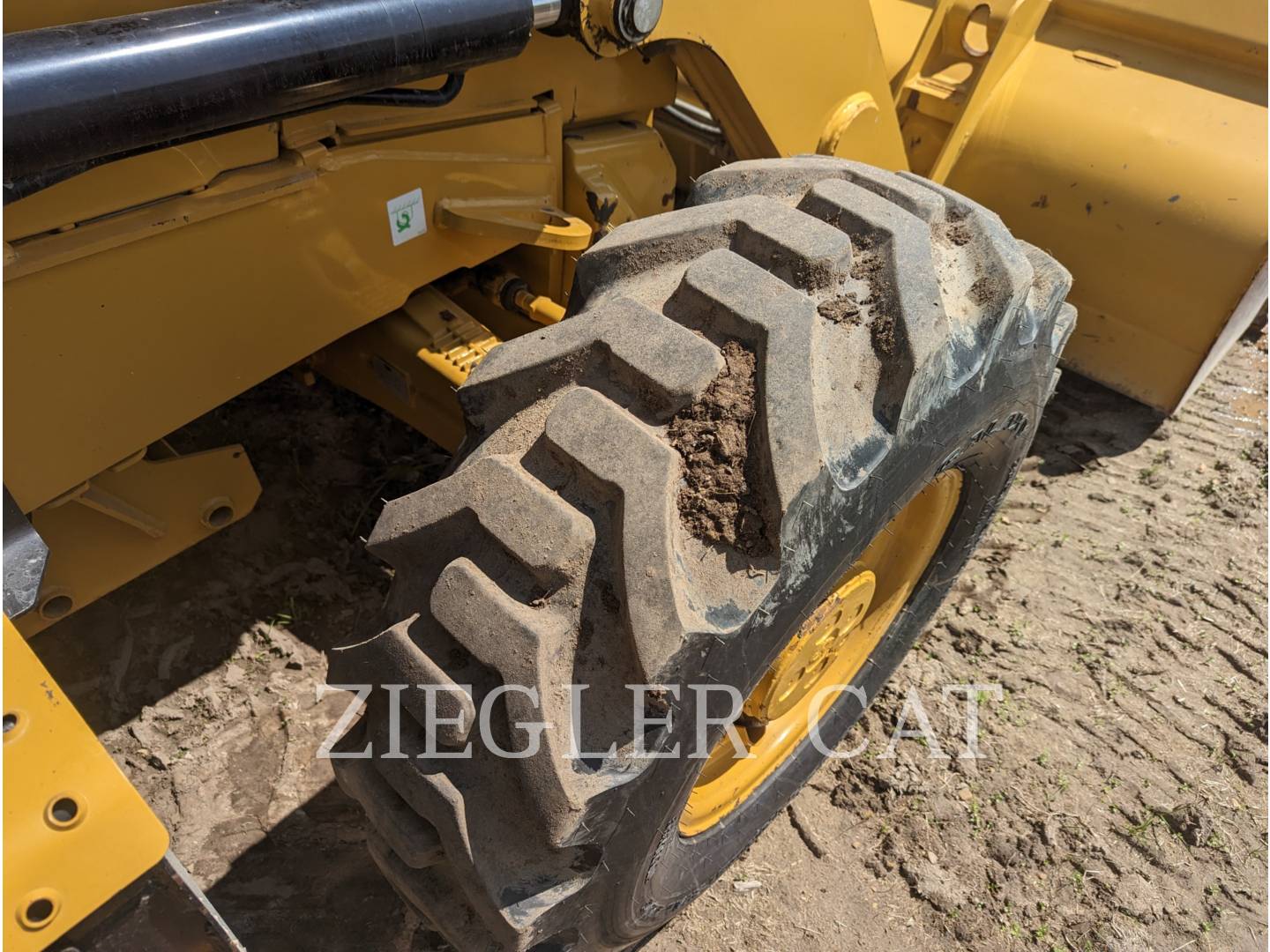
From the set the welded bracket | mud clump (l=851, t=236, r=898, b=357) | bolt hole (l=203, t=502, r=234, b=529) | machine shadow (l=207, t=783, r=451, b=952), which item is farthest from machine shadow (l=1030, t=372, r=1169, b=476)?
bolt hole (l=203, t=502, r=234, b=529)

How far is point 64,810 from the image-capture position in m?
0.82

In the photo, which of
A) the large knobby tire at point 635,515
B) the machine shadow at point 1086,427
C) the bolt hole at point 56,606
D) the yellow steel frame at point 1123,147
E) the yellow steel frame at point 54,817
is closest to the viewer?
the yellow steel frame at point 54,817

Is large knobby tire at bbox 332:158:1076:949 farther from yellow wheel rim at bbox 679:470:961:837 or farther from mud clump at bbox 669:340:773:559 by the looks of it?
yellow wheel rim at bbox 679:470:961:837

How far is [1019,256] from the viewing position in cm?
139

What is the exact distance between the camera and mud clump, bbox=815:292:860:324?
3.98ft

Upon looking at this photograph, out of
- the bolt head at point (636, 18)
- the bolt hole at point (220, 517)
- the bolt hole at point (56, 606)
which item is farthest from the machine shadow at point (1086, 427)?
the bolt hole at point (56, 606)

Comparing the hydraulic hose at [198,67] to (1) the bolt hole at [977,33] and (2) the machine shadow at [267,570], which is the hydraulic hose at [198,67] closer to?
(2) the machine shadow at [267,570]

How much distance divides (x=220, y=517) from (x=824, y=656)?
1.15 m

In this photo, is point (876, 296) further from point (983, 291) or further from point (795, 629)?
point (795, 629)

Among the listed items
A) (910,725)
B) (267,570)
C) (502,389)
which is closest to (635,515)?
(502,389)

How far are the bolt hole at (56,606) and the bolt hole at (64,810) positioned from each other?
0.77 meters

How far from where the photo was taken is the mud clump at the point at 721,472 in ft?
3.61

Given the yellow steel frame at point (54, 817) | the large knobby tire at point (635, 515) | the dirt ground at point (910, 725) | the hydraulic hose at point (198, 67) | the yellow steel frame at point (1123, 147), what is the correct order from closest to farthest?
the yellow steel frame at point (54, 817), the hydraulic hose at point (198, 67), the large knobby tire at point (635, 515), the dirt ground at point (910, 725), the yellow steel frame at point (1123, 147)

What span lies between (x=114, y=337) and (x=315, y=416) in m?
1.48
